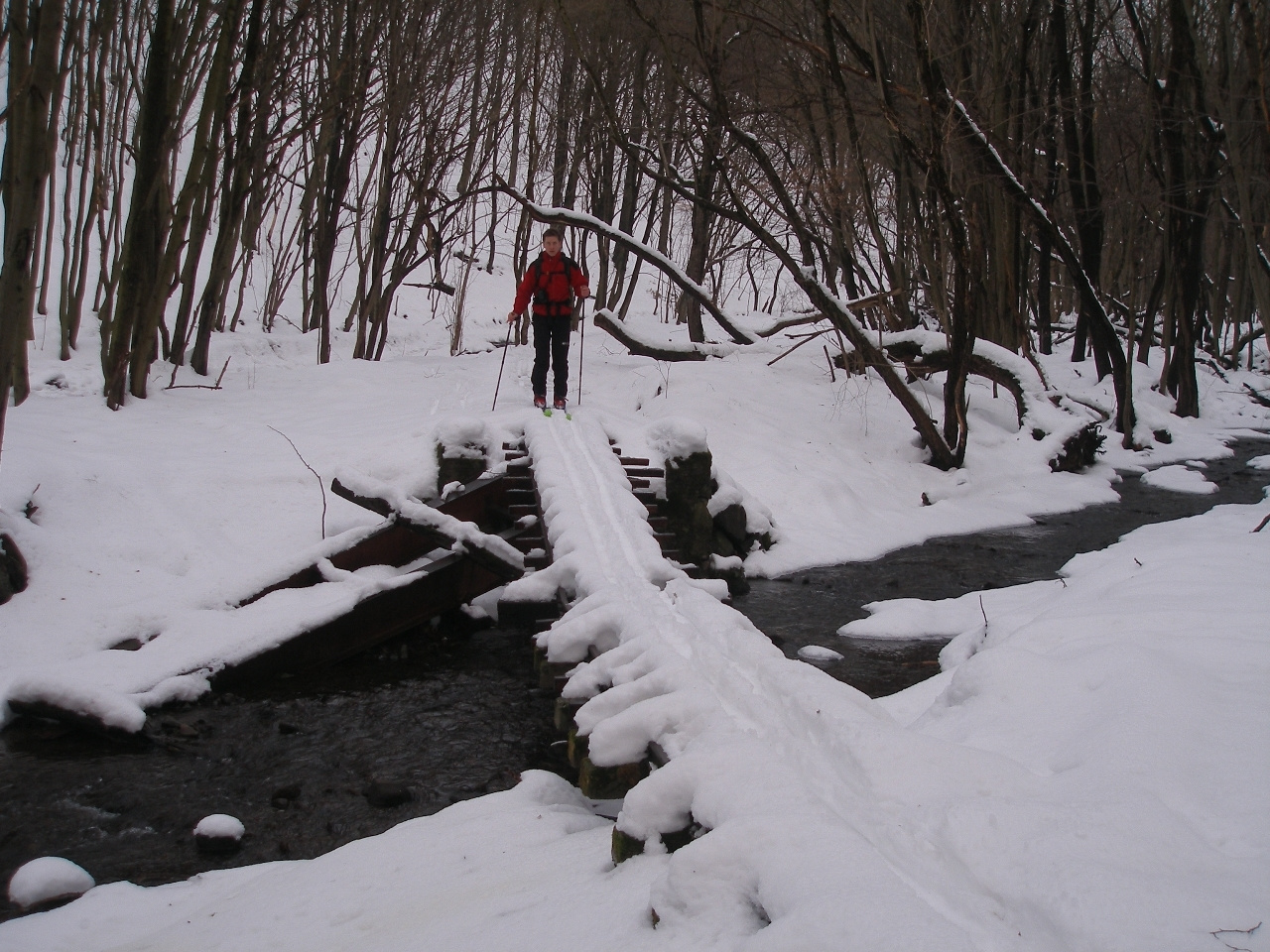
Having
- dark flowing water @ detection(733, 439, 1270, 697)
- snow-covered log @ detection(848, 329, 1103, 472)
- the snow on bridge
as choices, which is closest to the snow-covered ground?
the snow on bridge

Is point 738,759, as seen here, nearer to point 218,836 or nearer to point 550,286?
point 218,836

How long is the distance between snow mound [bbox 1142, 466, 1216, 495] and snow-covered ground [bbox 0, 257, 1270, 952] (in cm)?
371

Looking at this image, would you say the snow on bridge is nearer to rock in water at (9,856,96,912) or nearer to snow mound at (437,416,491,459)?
rock in water at (9,856,96,912)

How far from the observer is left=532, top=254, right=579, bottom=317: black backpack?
8672 mm

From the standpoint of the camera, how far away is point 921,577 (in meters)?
7.25

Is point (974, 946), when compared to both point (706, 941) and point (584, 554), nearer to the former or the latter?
point (706, 941)

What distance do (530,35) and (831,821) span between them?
18.9 m

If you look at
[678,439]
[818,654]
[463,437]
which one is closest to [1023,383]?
[678,439]

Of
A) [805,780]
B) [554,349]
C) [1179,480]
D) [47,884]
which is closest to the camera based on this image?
[805,780]

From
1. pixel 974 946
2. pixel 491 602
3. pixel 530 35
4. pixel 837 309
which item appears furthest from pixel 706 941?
pixel 530 35

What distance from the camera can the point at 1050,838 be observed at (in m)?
1.77

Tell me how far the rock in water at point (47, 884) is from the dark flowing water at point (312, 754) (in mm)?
56

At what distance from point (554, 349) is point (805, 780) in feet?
23.8

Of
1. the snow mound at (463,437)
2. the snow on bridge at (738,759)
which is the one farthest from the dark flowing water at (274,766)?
the snow mound at (463,437)
